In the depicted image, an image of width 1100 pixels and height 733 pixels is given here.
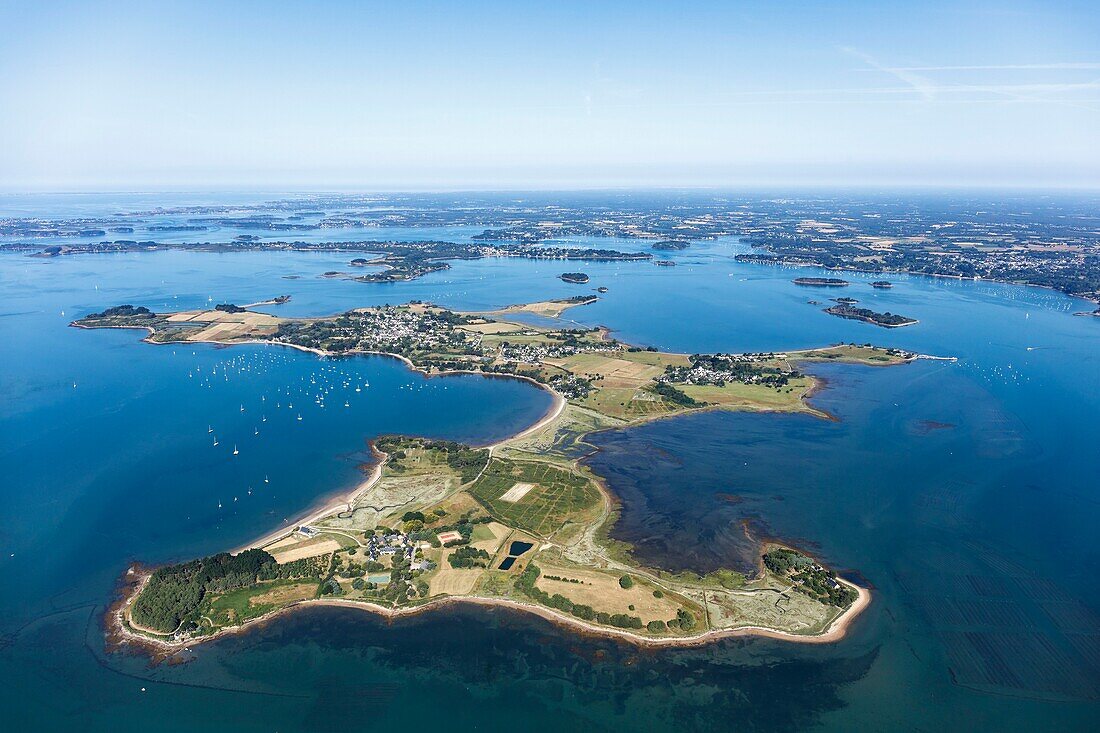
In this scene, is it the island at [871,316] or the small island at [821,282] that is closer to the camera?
the island at [871,316]

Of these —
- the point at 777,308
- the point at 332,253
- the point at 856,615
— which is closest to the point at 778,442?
the point at 856,615

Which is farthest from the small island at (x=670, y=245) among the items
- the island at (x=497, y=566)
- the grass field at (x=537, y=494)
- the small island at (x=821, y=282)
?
the grass field at (x=537, y=494)

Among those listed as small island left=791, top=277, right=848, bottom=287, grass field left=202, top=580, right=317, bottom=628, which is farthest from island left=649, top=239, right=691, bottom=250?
grass field left=202, top=580, right=317, bottom=628

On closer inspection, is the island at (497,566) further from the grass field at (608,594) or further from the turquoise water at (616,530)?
the turquoise water at (616,530)

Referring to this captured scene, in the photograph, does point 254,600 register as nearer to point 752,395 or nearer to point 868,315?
point 752,395

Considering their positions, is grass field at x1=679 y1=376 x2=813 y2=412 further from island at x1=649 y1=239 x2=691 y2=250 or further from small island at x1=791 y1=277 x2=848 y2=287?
island at x1=649 y1=239 x2=691 y2=250

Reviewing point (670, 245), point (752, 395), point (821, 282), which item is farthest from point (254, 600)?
point (670, 245)

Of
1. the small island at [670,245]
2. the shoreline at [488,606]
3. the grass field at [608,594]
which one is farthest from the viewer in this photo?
the small island at [670,245]
